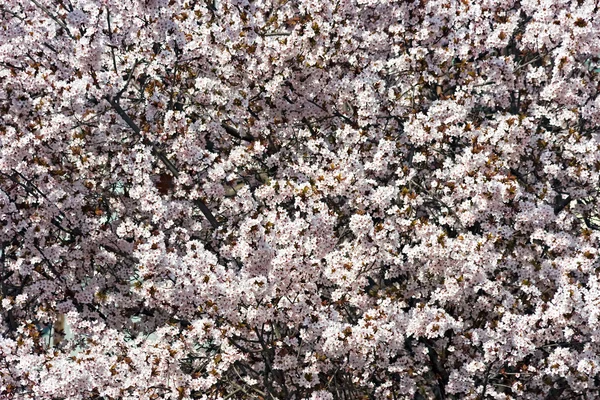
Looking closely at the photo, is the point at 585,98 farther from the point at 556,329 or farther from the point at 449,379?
Answer: the point at 449,379

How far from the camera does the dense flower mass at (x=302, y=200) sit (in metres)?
7.32

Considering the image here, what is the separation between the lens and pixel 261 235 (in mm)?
7285

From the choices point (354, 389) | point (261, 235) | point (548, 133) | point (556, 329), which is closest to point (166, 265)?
point (261, 235)

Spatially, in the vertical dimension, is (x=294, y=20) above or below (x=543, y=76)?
above

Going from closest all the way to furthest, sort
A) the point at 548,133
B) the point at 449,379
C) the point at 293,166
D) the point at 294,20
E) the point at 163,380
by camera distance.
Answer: the point at 163,380 → the point at 449,379 → the point at 548,133 → the point at 293,166 → the point at 294,20

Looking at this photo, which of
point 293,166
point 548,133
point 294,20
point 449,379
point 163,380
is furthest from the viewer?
point 294,20

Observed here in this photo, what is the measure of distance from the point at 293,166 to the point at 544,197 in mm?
2786

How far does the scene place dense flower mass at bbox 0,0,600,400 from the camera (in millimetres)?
7316

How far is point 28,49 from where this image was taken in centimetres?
898

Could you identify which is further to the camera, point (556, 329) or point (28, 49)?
point (28, 49)

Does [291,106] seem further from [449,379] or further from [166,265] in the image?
[449,379]

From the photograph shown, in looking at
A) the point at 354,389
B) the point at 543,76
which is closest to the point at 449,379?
the point at 354,389

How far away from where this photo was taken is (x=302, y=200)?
316 inches

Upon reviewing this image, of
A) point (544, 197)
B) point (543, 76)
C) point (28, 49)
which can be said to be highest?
point (28, 49)
